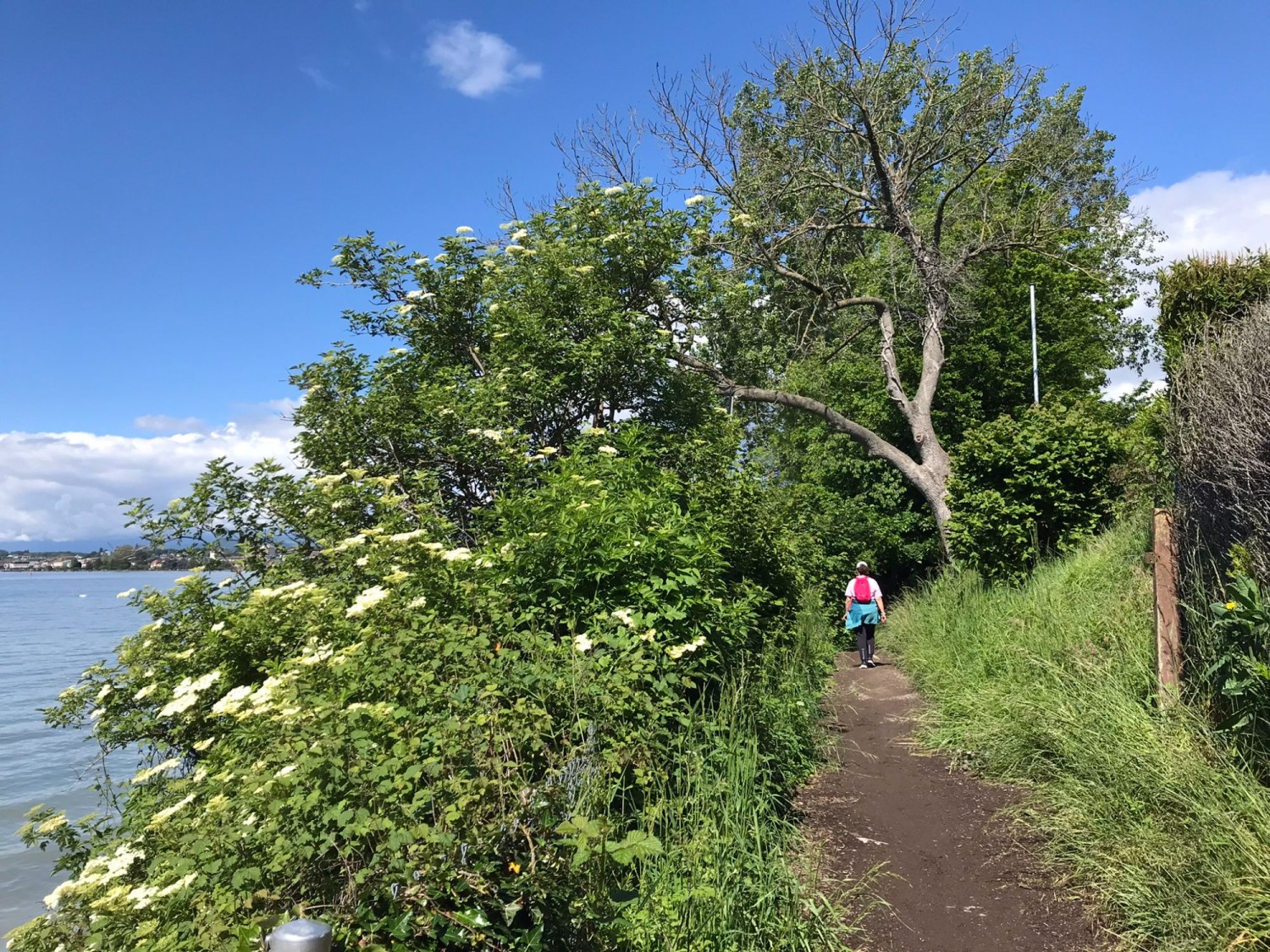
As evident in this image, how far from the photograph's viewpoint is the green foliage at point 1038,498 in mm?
10602

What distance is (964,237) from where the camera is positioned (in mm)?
18844

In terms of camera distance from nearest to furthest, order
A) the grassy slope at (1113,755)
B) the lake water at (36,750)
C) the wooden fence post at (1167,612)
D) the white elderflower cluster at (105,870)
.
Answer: the white elderflower cluster at (105,870) < the grassy slope at (1113,755) < the wooden fence post at (1167,612) < the lake water at (36,750)

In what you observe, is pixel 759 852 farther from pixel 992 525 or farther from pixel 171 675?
pixel 992 525

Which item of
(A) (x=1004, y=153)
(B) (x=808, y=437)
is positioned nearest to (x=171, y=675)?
(A) (x=1004, y=153)

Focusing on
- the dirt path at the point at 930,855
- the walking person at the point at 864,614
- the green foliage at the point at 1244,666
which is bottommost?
the dirt path at the point at 930,855

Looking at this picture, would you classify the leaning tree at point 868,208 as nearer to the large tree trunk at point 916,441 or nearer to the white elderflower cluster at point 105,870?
the large tree trunk at point 916,441

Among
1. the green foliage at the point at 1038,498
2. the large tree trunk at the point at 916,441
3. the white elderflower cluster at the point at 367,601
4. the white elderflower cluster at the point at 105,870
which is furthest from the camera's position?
the large tree trunk at the point at 916,441

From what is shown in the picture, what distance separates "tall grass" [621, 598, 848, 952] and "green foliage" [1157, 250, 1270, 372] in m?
4.34

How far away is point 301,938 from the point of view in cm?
171

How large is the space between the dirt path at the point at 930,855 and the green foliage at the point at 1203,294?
360 centimetres

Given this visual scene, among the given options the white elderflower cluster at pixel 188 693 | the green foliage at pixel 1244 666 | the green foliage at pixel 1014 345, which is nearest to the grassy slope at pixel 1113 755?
the green foliage at pixel 1244 666

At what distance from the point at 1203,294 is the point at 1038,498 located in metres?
4.84

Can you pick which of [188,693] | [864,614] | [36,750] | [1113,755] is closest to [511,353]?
[188,693]

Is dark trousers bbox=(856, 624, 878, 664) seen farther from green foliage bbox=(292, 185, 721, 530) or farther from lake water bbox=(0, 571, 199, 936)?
lake water bbox=(0, 571, 199, 936)
